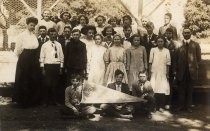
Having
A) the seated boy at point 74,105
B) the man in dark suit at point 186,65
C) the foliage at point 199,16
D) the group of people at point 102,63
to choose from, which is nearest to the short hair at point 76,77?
the group of people at point 102,63

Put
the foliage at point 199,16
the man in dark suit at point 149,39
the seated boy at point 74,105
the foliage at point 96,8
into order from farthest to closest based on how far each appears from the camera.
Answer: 1. the foliage at point 96,8
2. the foliage at point 199,16
3. the man in dark suit at point 149,39
4. the seated boy at point 74,105

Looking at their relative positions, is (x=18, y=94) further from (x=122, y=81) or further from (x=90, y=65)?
(x=122, y=81)

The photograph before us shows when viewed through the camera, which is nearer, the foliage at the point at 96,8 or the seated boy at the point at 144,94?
the seated boy at the point at 144,94

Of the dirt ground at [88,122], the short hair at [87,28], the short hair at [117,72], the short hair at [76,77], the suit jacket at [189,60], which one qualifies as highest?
the short hair at [87,28]

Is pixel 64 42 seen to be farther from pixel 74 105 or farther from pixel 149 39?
pixel 149 39

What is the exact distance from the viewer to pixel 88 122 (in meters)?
5.98

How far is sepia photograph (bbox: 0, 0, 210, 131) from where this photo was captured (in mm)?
6195

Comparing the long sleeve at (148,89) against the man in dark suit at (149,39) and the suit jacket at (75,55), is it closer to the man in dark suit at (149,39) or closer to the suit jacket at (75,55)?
the man in dark suit at (149,39)

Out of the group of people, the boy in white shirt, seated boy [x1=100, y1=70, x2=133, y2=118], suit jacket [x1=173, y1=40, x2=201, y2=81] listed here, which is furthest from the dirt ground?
suit jacket [x1=173, y1=40, x2=201, y2=81]

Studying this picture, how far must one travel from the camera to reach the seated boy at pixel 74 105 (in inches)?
241

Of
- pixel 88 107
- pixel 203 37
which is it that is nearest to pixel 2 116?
pixel 88 107

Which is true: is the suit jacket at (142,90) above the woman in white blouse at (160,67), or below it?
below

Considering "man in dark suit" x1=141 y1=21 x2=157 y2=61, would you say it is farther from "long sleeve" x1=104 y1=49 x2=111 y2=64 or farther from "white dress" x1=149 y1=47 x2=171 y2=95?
"long sleeve" x1=104 y1=49 x2=111 y2=64

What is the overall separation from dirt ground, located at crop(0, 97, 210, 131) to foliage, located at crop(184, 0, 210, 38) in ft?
11.9
